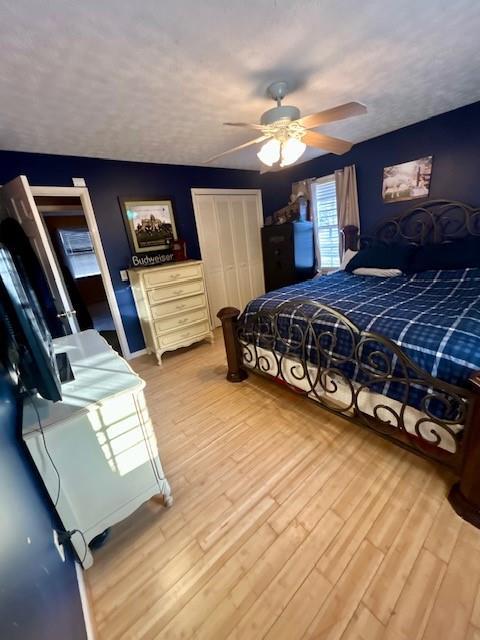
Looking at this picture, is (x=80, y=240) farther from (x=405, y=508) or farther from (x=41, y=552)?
(x=405, y=508)

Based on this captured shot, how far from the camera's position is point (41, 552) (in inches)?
33.9

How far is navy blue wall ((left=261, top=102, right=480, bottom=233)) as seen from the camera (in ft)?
8.76

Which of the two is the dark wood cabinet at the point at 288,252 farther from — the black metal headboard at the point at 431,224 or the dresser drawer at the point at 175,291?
the dresser drawer at the point at 175,291

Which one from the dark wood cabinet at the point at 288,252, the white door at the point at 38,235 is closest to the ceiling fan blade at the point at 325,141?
the dark wood cabinet at the point at 288,252

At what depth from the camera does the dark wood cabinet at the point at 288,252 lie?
389 cm

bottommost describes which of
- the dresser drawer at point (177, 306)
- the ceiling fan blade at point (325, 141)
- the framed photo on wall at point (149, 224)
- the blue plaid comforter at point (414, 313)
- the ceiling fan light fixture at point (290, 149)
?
the dresser drawer at point (177, 306)

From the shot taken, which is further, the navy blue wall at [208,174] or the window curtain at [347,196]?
the window curtain at [347,196]

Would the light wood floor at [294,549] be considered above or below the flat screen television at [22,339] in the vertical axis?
below

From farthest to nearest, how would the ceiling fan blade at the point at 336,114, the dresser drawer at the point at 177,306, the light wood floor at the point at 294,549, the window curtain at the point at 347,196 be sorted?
the window curtain at the point at 347,196 < the dresser drawer at the point at 177,306 < the ceiling fan blade at the point at 336,114 < the light wood floor at the point at 294,549

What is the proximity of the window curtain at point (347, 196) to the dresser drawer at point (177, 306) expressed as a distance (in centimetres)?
225

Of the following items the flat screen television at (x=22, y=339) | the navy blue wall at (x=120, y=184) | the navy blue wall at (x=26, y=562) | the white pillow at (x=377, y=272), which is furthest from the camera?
the white pillow at (x=377, y=272)

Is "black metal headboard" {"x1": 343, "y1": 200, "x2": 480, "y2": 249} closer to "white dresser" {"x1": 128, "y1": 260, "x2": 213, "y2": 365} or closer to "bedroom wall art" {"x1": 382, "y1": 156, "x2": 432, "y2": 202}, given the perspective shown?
"bedroom wall art" {"x1": 382, "y1": 156, "x2": 432, "y2": 202}

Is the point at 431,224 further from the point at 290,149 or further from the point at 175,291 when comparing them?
the point at 175,291

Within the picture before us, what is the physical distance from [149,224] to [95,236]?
662 millimetres
